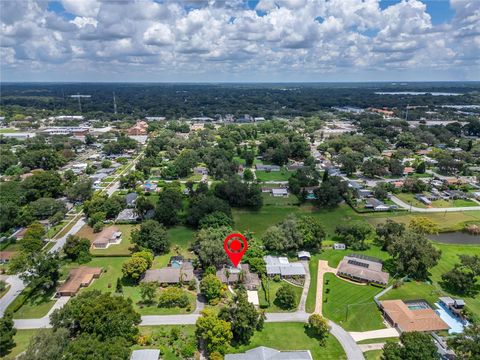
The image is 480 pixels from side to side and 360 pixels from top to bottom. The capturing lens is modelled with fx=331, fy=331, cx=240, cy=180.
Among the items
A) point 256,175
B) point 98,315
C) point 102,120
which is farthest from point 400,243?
point 102,120

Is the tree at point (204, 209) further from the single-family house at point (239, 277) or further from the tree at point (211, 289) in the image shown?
the tree at point (211, 289)

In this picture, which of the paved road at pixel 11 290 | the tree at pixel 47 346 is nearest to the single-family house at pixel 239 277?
the tree at pixel 47 346

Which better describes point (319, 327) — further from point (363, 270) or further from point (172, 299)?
point (172, 299)

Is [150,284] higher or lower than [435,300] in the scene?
higher

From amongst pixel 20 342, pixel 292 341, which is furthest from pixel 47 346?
pixel 292 341

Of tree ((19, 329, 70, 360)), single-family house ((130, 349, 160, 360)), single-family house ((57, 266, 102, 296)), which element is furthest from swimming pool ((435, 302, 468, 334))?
single-family house ((57, 266, 102, 296))

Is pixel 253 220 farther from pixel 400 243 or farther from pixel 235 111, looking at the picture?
pixel 235 111
